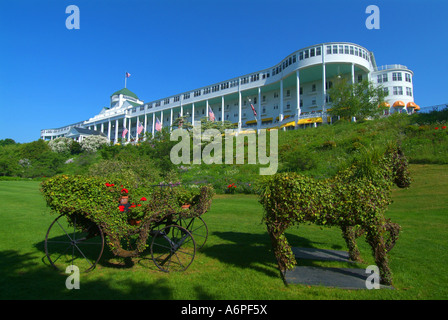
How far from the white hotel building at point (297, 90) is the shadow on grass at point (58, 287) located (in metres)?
40.2

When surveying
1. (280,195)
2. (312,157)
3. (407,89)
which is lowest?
(280,195)

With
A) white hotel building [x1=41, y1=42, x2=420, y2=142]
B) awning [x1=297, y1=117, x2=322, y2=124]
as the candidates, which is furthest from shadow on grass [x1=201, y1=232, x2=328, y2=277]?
white hotel building [x1=41, y1=42, x2=420, y2=142]

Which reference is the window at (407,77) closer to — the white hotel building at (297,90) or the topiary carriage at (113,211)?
the white hotel building at (297,90)

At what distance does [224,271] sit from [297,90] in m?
43.1

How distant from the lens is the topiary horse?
5016 mm

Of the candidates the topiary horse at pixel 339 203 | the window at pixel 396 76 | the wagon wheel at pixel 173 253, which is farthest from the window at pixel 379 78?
the wagon wheel at pixel 173 253

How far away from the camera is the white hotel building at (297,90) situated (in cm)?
4262

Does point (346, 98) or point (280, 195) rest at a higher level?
point (346, 98)

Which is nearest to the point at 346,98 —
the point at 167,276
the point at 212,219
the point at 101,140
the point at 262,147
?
the point at 262,147

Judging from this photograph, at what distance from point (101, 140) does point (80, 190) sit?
60.3m

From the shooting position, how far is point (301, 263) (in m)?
6.30

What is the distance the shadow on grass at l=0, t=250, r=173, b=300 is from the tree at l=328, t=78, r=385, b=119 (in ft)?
123
